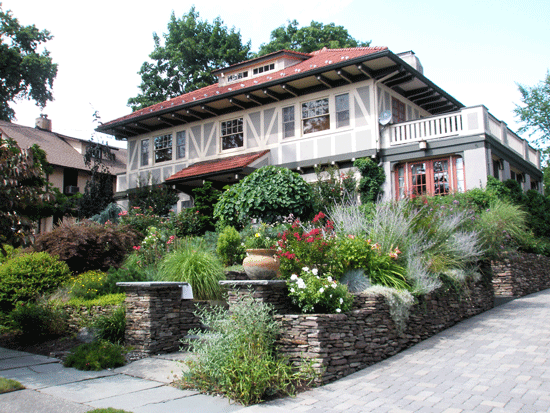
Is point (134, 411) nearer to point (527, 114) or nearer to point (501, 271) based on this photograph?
point (501, 271)

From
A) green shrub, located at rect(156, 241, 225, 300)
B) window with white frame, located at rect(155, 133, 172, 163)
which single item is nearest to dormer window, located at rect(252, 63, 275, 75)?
window with white frame, located at rect(155, 133, 172, 163)

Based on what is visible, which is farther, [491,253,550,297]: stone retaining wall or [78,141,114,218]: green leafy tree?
[78,141,114,218]: green leafy tree

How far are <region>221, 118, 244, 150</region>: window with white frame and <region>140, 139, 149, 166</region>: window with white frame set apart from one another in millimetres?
4274

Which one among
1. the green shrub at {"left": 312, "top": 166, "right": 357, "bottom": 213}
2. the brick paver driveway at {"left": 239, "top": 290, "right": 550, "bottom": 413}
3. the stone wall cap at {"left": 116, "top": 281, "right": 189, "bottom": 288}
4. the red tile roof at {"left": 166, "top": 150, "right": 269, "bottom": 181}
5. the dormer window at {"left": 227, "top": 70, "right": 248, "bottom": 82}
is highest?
the dormer window at {"left": 227, "top": 70, "right": 248, "bottom": 82}

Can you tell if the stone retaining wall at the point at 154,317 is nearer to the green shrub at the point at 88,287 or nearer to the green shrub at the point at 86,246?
the green shrub at the point at 88,287

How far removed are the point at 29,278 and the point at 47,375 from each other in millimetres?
3948

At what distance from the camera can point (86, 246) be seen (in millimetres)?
10891

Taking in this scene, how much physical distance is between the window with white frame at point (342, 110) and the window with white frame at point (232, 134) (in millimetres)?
4227

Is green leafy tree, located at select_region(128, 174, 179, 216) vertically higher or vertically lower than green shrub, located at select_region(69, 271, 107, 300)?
higher

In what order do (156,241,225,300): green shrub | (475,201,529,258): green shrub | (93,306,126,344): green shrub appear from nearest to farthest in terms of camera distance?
(93,306,126,344): green shrub, (156,241,225,300): green shrub, (475,201,529,258): green shrub

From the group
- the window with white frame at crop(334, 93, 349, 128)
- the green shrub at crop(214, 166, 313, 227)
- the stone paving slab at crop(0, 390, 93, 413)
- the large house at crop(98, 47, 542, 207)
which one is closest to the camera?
the stone paving slab at crop(0, 390, 93, 413)

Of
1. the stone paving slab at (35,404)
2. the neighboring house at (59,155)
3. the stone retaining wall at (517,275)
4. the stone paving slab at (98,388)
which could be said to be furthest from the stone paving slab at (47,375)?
the neighboring house at (59,155)

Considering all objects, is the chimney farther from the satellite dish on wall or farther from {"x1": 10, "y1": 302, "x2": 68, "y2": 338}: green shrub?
{"x1": 10, "y1": 302, "x2": 68, "y2": 338}: green shrub

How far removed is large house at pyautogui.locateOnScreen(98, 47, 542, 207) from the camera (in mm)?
14844
